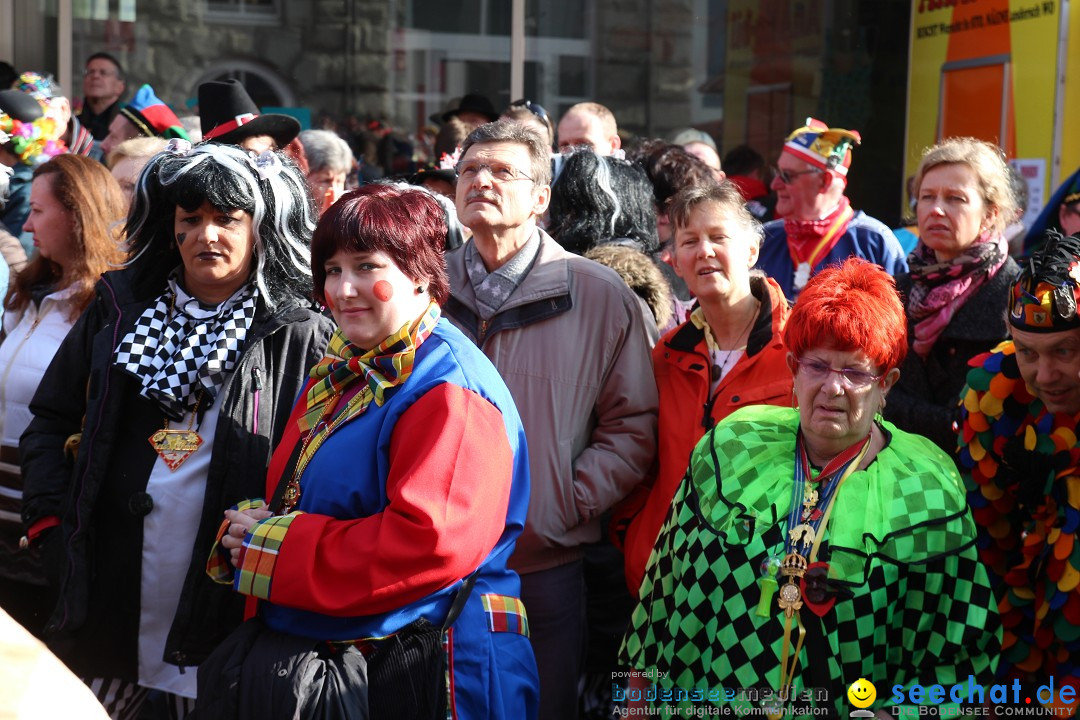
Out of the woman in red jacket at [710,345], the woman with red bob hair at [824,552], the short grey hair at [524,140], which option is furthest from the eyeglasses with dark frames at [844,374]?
the short grey hair at [524,140]

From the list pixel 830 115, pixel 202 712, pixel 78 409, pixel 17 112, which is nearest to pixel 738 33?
pixel 830 115

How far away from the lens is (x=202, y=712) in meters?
2.55

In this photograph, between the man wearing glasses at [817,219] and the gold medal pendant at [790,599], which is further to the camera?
the man wearing glasses at [817,219]

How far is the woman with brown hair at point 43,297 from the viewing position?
13.2ft

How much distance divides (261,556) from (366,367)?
18.4 inches

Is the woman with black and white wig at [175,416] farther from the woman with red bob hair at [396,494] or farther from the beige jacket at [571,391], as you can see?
the beige jacket at [571,391]

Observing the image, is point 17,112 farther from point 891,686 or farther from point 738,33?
point 738,33

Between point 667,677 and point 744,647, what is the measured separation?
0.24 meters

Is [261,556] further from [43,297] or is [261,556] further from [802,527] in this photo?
[43,297]

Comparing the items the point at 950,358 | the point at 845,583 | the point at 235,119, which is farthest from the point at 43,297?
the point at 950,358

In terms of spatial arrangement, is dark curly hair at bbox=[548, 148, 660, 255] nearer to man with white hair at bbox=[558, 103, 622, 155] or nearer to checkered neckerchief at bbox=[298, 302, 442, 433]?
man with white hair at bbox=[558, 103, 622, 155]

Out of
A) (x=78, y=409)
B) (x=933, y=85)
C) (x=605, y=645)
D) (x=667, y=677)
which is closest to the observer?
(x=667, y=677)

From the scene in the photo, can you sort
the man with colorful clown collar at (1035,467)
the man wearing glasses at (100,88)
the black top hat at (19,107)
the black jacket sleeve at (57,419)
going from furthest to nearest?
1. the man wearing glasses at (100,88)
2. the black top hat at (19,107)
3. the black jacket sleeve at (57,419)
4. the man with colorful clown collar at (1035,467)

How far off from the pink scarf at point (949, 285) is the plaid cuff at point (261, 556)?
244 cm
